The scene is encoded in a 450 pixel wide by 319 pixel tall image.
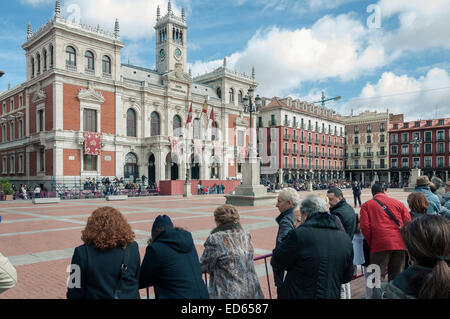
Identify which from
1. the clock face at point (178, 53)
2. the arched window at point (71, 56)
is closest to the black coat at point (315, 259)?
the arched window at point (71, 56)

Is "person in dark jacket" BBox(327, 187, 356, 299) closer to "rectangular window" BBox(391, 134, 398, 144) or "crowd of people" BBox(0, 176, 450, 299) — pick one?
"crowd of people" BBox(0, 176, 450, 299)

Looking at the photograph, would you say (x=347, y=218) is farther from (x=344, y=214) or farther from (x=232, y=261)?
(x=232, y=261)

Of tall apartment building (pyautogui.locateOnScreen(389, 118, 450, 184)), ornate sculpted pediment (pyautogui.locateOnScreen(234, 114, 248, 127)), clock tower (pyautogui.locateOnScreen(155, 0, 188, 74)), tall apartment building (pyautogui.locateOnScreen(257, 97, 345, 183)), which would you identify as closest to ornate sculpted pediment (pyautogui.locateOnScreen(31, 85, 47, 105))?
clock tower (pyautogui.locateOnScreen(155, 0, 188, 74))

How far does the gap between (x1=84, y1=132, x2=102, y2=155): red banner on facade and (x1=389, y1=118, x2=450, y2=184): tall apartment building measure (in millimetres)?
50937

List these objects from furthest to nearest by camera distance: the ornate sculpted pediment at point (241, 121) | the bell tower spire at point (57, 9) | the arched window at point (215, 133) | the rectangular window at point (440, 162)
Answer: the rectangular window at point (440, 162) → the ornate sculpted pediment at point (241, 121) → the arched window at point (215, 133) → the bell tower spire at point (57, 9)

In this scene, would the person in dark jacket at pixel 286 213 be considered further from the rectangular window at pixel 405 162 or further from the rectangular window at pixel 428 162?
the rectangular window at pixel 405 162

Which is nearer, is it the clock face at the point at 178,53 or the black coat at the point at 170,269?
the black coat at the point at 170,269

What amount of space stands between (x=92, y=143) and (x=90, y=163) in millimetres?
2087

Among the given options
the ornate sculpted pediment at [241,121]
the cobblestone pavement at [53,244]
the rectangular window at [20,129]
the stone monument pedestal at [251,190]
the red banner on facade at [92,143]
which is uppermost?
the ornate sculpted pediment at [241,121]

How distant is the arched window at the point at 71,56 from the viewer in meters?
32.9

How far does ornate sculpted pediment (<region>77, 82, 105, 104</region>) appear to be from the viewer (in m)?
33.4

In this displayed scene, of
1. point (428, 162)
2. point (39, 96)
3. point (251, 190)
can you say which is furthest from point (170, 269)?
point (428, 162)

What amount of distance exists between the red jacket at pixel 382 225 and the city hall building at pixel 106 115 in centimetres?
3046

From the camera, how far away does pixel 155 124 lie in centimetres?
4131
